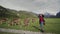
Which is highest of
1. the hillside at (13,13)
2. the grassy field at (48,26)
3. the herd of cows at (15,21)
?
the hillside at (13,13)

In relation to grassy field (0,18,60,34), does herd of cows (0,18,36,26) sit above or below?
above

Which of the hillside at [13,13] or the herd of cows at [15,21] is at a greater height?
the hillside at [13,13]

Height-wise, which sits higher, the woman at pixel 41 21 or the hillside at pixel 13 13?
the hillside at pixel 13 13

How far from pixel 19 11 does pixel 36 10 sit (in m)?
0.24

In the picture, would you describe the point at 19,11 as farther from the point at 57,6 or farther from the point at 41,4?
the point at 57,6

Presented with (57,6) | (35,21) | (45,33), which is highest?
(57,6)

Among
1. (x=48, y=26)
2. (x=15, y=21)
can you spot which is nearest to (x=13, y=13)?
(x=15, y=21)

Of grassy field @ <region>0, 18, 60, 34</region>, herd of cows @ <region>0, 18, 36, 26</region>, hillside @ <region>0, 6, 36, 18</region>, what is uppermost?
hillside @ <region>0, 6, 36, 18</region>

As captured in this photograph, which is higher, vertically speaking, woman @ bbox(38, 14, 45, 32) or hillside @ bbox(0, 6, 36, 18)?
hillside @ bbox(0, 6, 36, 18)

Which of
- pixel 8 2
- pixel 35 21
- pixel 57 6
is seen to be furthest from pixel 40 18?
pixel 8 2

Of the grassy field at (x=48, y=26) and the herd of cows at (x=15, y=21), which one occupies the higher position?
the herd of cows at (x=15, y=21)

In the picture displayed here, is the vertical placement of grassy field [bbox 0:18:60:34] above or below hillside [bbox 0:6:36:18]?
below

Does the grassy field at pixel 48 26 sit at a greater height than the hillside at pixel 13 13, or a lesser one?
lesser

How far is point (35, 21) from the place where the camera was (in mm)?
2719
